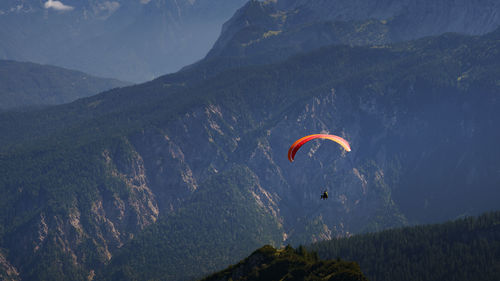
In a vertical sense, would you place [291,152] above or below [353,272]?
above

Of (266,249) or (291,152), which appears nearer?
Result: (291,152)

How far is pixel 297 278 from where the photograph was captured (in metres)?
170

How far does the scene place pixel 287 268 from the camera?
17475 cm

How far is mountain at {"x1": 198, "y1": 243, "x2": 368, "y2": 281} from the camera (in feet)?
538

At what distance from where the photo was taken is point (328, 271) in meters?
166

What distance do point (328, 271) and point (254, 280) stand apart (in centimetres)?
2041

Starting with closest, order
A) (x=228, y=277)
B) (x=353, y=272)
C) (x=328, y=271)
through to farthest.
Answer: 1. (x=353, y=272)
2. (x=328, y=271)
3. (x=228, y=277)

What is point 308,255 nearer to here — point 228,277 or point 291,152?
point 228,277

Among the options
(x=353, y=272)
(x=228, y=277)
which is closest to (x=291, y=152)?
(x=353, y=272)

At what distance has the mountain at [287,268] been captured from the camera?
164125 millimetres

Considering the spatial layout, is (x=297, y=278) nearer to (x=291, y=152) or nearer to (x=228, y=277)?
(x=228, y=277)

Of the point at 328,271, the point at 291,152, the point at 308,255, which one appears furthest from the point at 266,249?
the point at 291,152

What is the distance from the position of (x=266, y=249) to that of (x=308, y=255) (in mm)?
12836

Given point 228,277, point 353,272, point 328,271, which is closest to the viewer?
point 353,272
